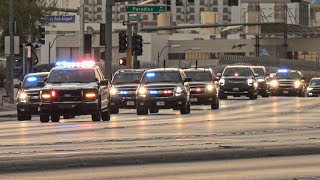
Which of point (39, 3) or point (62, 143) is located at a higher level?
point (39, 3)

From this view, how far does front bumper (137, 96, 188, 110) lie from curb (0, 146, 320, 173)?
2056 cm

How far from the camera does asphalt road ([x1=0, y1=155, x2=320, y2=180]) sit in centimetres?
1447

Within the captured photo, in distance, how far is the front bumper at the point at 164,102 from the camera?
3934cm

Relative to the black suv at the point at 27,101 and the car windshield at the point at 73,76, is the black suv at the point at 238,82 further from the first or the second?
the car windshield at the point at 73,76

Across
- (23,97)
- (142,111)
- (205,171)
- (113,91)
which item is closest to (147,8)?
(113,91)

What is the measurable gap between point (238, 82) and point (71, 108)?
2498 cm

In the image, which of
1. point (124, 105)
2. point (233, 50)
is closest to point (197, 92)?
point (124, 105)

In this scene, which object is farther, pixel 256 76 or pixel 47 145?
pixel 256 76

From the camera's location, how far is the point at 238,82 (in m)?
57.3

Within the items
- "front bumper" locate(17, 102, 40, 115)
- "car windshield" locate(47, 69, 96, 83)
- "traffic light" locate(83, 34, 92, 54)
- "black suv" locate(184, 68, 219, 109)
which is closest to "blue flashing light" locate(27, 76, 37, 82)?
"front bumper" locate(17, 102, 40, 115)

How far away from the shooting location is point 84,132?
26.5m

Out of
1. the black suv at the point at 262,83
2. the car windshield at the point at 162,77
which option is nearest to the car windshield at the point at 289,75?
the black suv at the point at 262,83

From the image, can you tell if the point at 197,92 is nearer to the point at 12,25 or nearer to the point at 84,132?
the point at 12,25

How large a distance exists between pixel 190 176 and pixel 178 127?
14.2 meters
